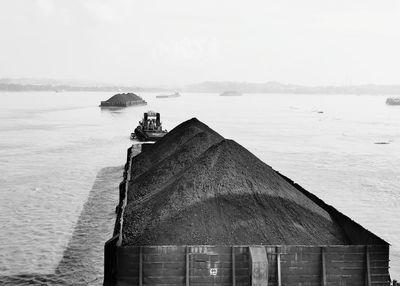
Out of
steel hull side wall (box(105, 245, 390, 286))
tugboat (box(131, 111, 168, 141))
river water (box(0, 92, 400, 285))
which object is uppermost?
tugboat (box(131, 111, 168, 141))

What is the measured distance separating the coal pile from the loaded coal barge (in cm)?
3

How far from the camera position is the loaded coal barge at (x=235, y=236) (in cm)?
1020

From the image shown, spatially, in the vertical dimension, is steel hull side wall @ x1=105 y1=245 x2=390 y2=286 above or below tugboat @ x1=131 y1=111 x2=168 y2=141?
below

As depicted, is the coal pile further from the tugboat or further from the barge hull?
the tugboat

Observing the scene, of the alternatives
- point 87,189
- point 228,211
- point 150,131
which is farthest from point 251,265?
point 150,131

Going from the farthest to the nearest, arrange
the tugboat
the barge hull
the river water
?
the tugboat → the river water → the barge hull

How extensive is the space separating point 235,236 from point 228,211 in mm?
1066

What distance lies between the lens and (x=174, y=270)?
10.2 meters

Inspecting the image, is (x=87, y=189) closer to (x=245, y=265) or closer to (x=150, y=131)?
(x=245, y=265)

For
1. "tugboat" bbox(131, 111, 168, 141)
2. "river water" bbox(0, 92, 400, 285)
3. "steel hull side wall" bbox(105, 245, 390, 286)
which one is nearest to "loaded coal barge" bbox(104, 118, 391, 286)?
"steel hull side wall" bbox(105, 245, 390, 286)

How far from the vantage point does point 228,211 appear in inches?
501

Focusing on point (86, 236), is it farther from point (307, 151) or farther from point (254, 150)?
point (307, 151)

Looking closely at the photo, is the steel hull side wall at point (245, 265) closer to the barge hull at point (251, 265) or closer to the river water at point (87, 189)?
the barge hull at point (251, 265)

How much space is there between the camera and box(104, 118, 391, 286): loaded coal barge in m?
10.2
